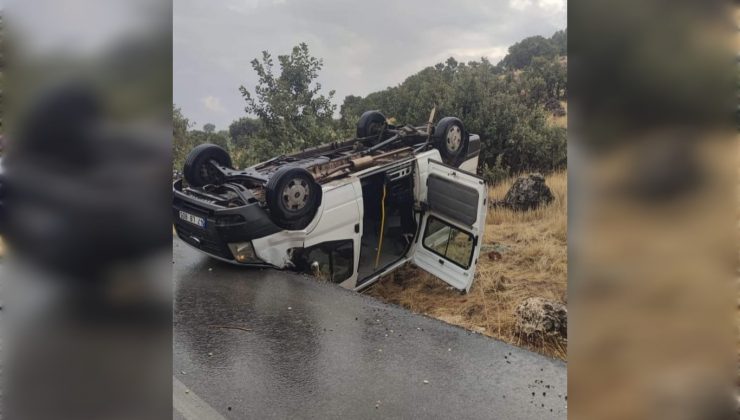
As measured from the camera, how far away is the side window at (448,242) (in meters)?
6.77

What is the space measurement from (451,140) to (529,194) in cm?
403

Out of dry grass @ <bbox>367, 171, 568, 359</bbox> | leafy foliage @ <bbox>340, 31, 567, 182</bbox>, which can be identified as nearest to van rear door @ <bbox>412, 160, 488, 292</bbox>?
dry grass @ <bbox>367, 171, 568, 359</bbox>

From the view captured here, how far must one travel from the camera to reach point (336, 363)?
14.1 ft

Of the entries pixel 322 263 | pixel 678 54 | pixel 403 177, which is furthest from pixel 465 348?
pixel 678 54

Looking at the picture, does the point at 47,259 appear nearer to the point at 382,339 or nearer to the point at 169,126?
the point at 169,126

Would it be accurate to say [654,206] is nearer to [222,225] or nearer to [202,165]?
[222,225]

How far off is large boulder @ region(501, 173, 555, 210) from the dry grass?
0.65 m

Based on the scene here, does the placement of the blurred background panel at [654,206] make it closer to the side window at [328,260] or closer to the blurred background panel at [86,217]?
the blurred background panel at [86,217]

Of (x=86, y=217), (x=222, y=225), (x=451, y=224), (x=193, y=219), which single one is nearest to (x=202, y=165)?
(x=193, y=219)

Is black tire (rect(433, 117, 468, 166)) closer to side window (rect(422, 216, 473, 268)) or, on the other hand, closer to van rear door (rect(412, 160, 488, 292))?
van rear door (rect(412, 160, 488, 292))

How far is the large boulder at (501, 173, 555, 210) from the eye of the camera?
36.9 feet

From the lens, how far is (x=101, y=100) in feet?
2.40

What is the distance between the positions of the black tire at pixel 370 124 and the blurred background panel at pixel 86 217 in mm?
8147

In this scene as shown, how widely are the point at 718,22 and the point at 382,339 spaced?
4307mm
